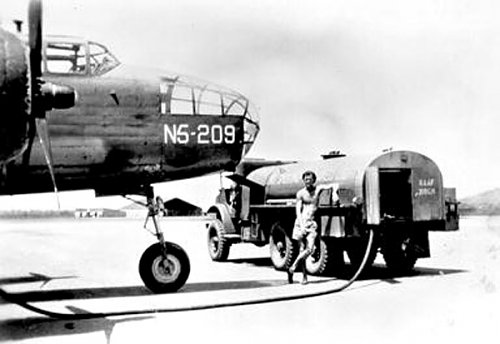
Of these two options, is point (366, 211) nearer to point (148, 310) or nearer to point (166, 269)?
point (166, 269)

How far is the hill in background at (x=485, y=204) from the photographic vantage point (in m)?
19.3

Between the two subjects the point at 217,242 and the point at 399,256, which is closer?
the point at 399,256

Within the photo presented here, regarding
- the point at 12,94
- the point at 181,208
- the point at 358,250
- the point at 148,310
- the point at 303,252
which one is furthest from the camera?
the point at 181,208

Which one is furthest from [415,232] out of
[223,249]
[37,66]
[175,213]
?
[175,213]

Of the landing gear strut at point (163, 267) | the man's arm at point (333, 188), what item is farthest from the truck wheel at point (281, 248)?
the landing gear strut at point (163, 267)

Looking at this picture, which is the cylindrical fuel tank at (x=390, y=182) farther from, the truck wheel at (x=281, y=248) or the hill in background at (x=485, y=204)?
the hill in background at (x=485, y=204)

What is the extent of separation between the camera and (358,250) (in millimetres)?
12984

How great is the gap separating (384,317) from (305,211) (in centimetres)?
362

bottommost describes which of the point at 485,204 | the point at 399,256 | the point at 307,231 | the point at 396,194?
the point at 399,256

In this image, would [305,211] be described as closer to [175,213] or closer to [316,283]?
[316,283]

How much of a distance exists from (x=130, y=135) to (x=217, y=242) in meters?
6.70

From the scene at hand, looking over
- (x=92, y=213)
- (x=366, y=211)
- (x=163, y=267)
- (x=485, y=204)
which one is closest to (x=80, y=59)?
(x=163, y=267)

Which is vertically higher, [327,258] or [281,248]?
[281,248]

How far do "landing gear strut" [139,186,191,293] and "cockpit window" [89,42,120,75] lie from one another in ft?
7.30
